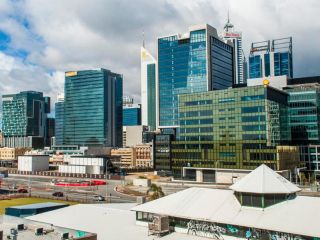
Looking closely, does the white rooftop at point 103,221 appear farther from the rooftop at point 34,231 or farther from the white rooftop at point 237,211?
the rooftop at point 34,231

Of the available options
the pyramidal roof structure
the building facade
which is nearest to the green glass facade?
the building facade

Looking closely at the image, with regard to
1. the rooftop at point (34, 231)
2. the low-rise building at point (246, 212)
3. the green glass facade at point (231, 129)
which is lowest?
the rooftop at point (34, 231)

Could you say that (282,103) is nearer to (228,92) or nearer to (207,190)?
(228,92)

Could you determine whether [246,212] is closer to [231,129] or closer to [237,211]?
[237,211]

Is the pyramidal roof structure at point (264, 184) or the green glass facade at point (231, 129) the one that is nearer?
the pyramidal roof structure at point (264, 184)

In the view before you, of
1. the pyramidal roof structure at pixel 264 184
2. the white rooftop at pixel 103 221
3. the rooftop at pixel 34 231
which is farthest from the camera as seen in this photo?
the white rooftop at pixel 103 221

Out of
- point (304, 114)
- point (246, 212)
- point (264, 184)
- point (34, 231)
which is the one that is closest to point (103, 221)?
point (34, 231)

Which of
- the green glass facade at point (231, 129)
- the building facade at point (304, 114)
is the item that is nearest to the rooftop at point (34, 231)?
the green glass facade at point (231, 129)

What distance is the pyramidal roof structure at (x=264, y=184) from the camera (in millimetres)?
42219

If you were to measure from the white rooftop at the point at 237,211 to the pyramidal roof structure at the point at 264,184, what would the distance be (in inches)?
58.4

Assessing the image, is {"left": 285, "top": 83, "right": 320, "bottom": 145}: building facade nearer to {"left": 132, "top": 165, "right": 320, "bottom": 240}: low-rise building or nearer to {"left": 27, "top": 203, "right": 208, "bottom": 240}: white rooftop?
{"left": 27, "top": 203, "right": 208, "bottom": 240}: white rooftop

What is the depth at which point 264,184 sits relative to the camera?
141 ft

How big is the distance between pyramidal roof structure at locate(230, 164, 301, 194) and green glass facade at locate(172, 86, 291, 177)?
97339 mm

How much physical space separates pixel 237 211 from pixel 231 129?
110 meters
